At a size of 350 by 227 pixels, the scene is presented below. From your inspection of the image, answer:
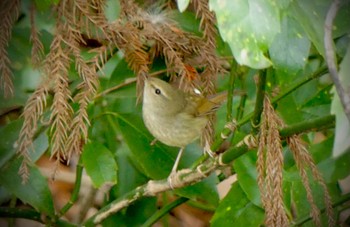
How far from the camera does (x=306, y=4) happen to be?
1.49 meters

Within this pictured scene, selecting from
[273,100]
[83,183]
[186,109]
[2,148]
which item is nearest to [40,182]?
[2,148]

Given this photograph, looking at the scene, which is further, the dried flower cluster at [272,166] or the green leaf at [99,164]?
the green leaf at [99,164]

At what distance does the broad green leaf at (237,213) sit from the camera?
8.93ft

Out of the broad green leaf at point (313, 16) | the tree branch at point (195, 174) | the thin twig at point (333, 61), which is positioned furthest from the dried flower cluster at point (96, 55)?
the thin twig at point (333, 61)

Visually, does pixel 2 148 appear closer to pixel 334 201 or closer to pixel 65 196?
Result: pixel 334 201

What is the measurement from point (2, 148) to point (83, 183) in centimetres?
121

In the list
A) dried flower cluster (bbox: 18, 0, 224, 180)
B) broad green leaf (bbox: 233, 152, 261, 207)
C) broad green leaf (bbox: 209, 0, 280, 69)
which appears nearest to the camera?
broad green leaf (bbox: 209, 0, 280, 69)

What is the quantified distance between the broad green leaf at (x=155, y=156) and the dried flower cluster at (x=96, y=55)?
395 mm

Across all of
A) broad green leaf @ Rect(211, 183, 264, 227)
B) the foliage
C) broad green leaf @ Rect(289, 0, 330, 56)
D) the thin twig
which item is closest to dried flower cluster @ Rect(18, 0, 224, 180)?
the foliage

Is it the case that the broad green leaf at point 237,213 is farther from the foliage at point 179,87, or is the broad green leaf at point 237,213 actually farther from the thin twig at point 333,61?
the thin twig at point 333,61

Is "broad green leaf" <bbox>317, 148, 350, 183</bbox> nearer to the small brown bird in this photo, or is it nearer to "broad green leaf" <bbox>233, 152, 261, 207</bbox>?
"broad green leaf" <bbox>233, 152, 261, 207</bbox>

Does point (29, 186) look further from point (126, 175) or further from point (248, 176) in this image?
point (248, 176)

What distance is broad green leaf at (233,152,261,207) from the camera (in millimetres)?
2662

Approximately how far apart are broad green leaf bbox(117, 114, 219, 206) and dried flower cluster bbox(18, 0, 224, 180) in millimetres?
395
